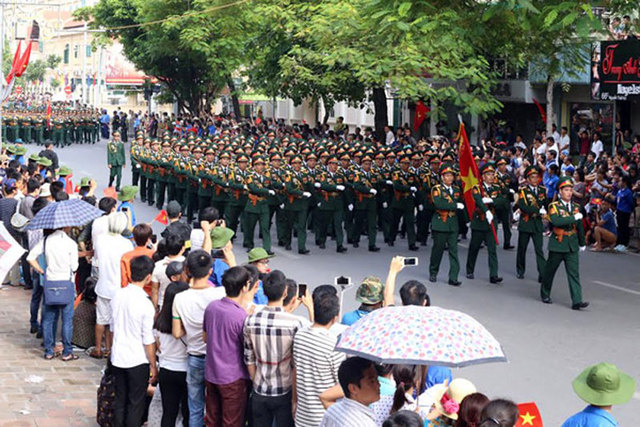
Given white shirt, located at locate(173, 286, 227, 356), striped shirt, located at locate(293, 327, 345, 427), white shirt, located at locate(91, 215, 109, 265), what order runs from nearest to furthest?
striped shirt, located at locate(293, 327, 345, 427)
white shirt, located at locate(173, 286, 227, 356)
white shirt, located at locate(91, 215, 109, 265)

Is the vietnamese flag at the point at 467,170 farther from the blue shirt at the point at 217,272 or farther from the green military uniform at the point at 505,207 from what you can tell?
the blue shirt at the point at 217,272

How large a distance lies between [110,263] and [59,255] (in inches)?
26.5

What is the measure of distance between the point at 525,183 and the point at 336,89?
13527 millimetres

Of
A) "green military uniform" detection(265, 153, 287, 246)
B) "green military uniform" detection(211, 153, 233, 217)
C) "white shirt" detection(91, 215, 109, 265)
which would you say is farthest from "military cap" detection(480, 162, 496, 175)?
"white shirt" detection(91, 215, 109, 265)

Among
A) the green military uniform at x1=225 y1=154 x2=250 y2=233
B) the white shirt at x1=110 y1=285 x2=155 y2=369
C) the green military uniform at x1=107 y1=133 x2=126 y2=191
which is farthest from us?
the green military uniform at x1=107 y1=133 x2=126 y2=191

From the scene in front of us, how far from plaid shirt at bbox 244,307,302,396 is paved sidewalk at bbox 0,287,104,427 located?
255 centimetres

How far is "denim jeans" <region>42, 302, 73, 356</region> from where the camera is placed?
10.7 meters

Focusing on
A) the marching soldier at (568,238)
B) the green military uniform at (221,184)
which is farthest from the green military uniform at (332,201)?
the marching soldier at (568,238)

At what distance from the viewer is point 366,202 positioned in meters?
18.2

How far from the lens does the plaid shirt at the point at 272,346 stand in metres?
6.84

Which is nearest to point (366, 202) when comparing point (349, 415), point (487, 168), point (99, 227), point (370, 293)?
point (487, 168)

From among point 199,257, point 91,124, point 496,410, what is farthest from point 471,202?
point 91,124

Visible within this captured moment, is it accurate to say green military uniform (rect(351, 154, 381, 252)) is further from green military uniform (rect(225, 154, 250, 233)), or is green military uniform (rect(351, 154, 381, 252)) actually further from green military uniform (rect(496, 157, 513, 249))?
green military uniform (rect(496, 157, 513, 249))

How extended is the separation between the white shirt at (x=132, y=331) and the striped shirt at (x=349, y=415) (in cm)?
291
